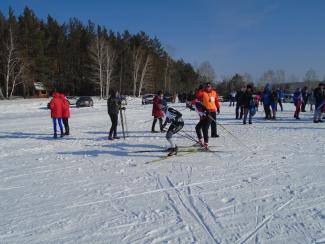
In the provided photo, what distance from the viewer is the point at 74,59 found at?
6850cm

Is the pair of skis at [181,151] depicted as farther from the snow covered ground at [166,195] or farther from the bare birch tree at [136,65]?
the bare birch tree at [136,65]

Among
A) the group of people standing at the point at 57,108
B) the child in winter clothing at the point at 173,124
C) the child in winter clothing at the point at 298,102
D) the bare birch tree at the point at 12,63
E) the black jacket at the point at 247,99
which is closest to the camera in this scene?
the child in winter clothing at the point at 173,124

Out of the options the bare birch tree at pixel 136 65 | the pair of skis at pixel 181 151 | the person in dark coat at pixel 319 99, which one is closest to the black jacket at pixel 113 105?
the pair of skis at pixel 181 151

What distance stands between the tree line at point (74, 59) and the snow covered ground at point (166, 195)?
4496 centimetres

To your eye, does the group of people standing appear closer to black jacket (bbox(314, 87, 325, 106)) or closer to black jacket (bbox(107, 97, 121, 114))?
black jacket (bbox(107, 97, 121, 114))

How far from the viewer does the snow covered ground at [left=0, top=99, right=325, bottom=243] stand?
444cm

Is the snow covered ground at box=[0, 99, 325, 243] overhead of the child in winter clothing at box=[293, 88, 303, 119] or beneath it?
beneath

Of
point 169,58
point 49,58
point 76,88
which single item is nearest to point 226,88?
point 169,58

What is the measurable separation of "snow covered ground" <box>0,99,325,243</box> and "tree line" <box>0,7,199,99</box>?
148ft

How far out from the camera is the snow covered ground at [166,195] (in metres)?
4.44

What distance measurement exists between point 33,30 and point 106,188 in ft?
196

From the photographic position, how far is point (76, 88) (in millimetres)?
70562

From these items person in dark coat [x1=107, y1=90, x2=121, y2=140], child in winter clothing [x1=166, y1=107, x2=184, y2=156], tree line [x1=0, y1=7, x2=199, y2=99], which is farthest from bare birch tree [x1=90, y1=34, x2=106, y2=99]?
child in winter clothing [x1=166, y1=107, x2=184, y2=156]

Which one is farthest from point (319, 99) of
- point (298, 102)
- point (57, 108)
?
point (57, 108)
